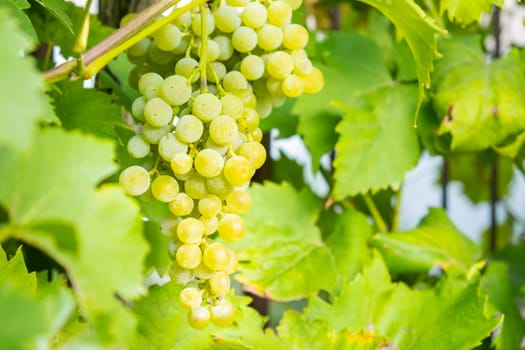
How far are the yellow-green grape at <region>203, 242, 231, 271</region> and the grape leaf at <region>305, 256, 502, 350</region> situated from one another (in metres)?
0.21

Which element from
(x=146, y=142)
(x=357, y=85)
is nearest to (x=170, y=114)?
(x=146, y=142)

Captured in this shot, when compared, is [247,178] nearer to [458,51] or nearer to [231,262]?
[231,262]

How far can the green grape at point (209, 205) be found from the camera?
39cm

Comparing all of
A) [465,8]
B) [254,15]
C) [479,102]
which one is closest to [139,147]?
[254,15]

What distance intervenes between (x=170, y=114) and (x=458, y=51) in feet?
1.29

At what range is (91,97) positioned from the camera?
49 cm

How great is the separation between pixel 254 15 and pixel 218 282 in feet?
0.56

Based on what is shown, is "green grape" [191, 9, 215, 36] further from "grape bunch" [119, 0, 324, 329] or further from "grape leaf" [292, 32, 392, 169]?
"grape leaf" [292, 32, 392, 169]

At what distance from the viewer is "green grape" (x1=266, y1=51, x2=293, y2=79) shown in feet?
1.43

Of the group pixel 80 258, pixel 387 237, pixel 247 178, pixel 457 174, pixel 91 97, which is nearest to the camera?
pixel 80 258

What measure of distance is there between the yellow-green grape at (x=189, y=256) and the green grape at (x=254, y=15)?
15 centimetres

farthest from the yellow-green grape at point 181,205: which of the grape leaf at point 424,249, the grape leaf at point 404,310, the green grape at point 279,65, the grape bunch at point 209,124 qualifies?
the grape leaf at point 424,249

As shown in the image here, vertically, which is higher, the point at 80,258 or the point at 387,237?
the point at 80,258

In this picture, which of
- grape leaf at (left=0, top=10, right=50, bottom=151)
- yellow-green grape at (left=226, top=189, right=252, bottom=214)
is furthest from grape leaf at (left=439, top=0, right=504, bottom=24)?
grape leaf at (left=0, top=10, right=50, bottom=151)
